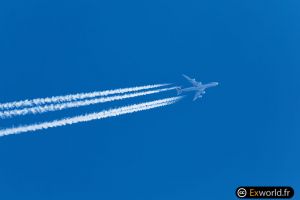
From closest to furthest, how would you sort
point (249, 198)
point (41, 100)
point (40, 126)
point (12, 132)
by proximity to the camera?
point (12, 132) < point (40, 126) < point (41, 100) < point (249, 198)

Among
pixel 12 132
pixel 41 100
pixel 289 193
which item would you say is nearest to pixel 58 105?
pixel 41 100

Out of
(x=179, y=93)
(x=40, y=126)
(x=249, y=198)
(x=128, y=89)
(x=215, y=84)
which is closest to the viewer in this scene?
(x=40, y=126)

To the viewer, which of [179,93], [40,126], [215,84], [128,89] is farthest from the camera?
[215,84]

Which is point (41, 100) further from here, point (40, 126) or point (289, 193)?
point (289, 193)

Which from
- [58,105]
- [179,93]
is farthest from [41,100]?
[179,93]

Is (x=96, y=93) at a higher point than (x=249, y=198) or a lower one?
higher

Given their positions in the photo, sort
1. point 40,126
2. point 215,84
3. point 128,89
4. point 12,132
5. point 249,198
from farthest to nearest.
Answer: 1. point 215,84
2. point 128,89
3. point 249,198
4. point 40,126
5. point 12,132

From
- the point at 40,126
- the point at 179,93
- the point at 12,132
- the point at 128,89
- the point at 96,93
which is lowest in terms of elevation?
the point at 12,132

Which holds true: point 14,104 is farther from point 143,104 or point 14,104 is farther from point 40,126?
point 143,104

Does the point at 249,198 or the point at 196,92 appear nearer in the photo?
the point at 249,198
